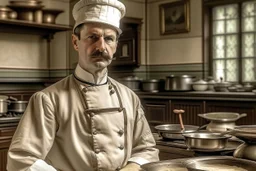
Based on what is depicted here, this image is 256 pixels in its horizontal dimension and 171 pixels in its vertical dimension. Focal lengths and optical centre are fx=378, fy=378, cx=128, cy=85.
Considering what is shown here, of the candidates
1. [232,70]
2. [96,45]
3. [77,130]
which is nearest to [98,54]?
[96,45]

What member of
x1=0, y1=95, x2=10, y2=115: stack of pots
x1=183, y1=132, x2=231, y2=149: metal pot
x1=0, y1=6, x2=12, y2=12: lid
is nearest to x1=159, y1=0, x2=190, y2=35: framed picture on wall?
x1=0, y1=6, x2=12, y2=12: lid

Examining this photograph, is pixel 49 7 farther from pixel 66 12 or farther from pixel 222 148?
pixel 222 148

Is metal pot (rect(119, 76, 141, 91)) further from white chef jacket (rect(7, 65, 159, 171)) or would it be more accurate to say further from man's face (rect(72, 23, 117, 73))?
man's face (rect(72, 23, 117, 73))

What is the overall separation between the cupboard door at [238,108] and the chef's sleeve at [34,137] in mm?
3345

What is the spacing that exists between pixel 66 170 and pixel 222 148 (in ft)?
2.68

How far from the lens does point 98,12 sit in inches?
61.0

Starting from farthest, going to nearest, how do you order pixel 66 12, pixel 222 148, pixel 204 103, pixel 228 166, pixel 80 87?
pixel 66 12
pixel 204 103
pixel 222 148
pixel 80 87
pixel 228 166

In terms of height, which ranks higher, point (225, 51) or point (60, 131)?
point (225, 51)

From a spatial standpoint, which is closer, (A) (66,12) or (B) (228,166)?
(B) (228,166)

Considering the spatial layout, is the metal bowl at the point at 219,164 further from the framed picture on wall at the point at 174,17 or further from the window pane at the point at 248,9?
the framed picture on wall at the point at 174,17

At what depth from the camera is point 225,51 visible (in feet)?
18.9

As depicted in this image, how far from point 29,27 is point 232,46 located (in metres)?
2.99

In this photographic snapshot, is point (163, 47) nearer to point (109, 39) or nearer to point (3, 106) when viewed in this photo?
point (3, 106)

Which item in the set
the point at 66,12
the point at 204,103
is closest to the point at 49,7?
the point at 66,12
